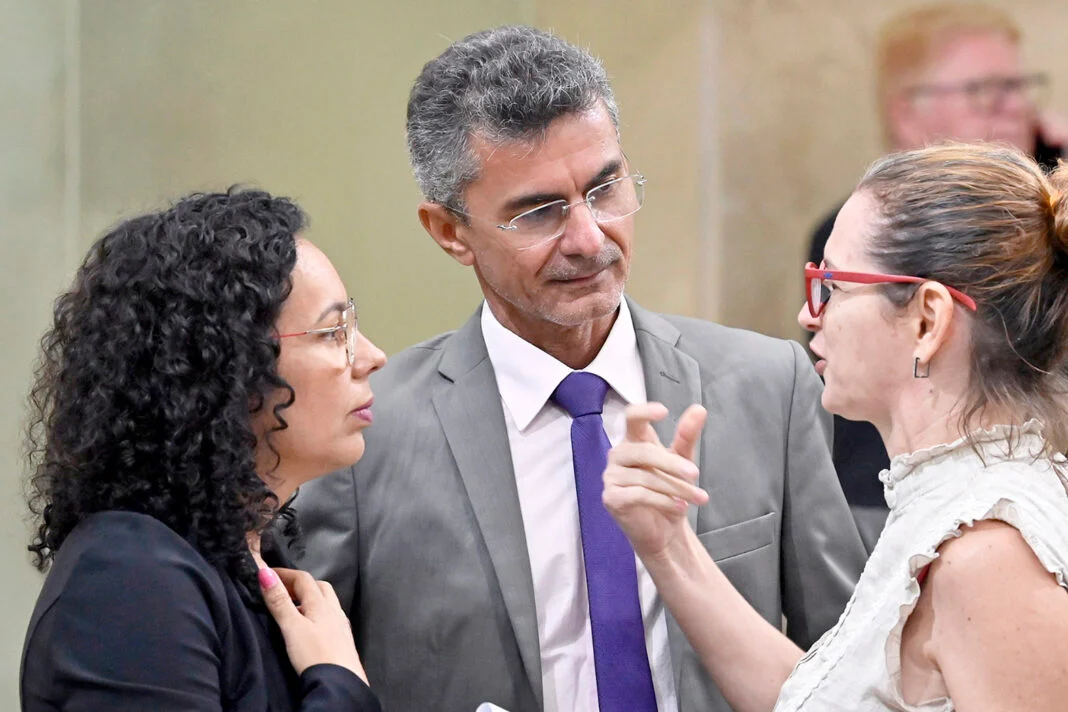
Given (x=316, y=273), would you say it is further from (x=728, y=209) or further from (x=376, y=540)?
(x=728, y=209)

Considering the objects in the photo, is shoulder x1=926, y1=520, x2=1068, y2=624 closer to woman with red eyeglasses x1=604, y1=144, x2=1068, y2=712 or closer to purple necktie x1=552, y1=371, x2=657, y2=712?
woman with red eyeglasses x1=604, y1=144, x2=1068, y2=712

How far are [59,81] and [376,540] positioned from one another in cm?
177

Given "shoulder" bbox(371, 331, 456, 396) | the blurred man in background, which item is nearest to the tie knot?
"shoulder" bbox(371, 331, 456, 396)

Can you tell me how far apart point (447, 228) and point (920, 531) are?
102 cm

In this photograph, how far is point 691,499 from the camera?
1746 mm

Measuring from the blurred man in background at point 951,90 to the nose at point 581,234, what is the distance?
137 cm

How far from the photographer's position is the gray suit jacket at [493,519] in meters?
1.97

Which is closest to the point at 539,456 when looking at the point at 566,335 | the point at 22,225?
the point at 566,335

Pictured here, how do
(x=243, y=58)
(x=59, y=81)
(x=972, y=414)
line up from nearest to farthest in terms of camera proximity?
(x=972, y=414)
(x=59, y=81)
(x=243, y=58)

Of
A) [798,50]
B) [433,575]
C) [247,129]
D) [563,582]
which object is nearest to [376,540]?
[433,575]

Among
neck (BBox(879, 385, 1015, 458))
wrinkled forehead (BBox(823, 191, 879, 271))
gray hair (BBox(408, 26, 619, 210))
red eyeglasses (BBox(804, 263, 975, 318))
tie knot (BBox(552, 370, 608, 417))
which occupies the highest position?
gray hair (BBox(408, 26, 619, 210))

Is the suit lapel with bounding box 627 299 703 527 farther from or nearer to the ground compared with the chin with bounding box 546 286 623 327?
nearer to the ground

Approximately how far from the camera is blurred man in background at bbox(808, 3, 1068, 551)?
3.28 metres

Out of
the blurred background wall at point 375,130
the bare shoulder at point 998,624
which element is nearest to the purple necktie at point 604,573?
the bare shoulder at point 998,624
